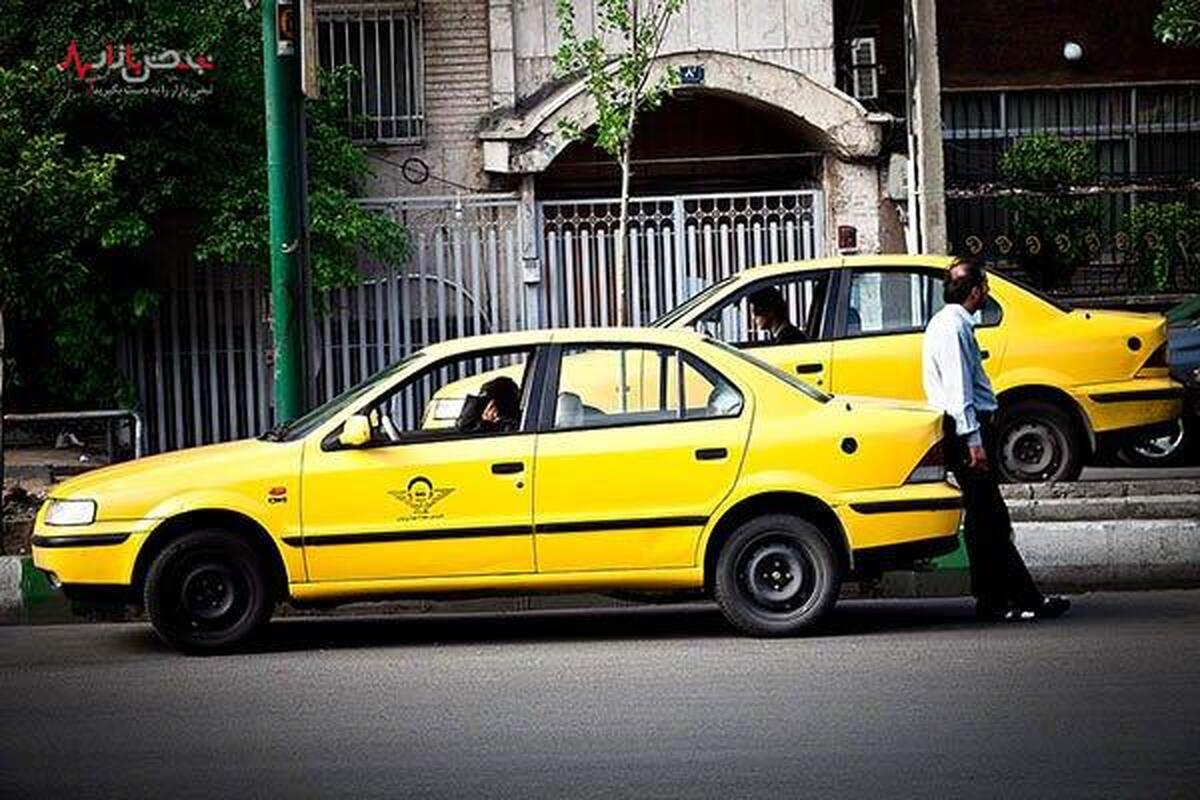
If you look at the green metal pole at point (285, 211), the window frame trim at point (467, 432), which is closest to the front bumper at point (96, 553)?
the window frame trim at point (467, 432)

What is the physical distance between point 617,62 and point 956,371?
34.3 feet

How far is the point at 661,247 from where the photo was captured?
2183 centimetres

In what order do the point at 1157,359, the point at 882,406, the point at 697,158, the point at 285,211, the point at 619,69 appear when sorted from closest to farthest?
the point at 882,406
the point at 285,211
the point at 1157,359
the point at 619,69
the point at 697,158

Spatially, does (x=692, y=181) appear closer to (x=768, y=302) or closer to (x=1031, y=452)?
(x=768, y=302)

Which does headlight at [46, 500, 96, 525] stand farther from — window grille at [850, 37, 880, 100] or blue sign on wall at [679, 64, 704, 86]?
window grille at [850, 37, 880, 100]

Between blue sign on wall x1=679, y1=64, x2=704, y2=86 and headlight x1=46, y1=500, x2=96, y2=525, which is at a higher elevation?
blue sign on wall x1=679, y1=64, x2=704, y2=86

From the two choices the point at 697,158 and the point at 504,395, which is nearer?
the point at 504,395

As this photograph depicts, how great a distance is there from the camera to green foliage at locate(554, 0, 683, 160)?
21.2 m

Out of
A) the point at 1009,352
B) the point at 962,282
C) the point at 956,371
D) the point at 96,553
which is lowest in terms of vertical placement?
the point at 96,553

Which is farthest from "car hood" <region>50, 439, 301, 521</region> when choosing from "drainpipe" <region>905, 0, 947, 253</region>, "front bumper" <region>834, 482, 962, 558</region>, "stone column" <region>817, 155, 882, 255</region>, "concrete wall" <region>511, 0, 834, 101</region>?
"stone column" <region>817, 155, 882, 255</region>

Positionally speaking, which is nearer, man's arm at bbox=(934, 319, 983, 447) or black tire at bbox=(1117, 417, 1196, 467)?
man's arm at bbox=(934, 319, 983, 447)

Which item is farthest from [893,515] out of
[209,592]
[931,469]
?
[209,592]

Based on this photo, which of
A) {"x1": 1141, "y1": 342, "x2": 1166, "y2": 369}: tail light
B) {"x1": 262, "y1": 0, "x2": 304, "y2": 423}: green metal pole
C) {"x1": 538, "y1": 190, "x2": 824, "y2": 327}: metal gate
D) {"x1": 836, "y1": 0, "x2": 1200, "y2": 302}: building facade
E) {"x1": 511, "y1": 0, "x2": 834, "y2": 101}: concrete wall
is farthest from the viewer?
{"x1": 836, "y1": 0, "x2": 1200, "y2": 302}: building facade

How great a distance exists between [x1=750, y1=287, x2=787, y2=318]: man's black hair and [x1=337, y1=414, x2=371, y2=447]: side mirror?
14.6 feet
